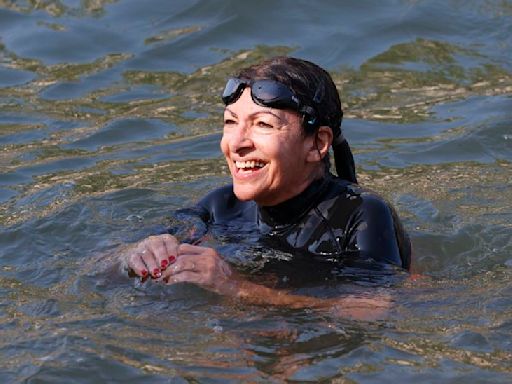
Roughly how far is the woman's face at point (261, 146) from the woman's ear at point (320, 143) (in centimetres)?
5

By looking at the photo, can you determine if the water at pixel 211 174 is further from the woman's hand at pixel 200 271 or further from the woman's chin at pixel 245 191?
the woman's chin at pixel 245 191

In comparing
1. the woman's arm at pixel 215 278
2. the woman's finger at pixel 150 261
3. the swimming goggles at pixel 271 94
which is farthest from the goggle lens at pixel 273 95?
the woman's finger at pixel 150 261

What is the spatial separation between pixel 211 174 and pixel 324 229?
8.30 ft

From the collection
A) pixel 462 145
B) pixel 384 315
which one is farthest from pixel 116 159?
pixel 384 315

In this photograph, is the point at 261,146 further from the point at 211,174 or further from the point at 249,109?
the point at 211,174

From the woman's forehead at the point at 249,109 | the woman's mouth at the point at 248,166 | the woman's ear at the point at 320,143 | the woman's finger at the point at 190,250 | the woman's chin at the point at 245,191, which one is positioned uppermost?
the woman's forehead at the point at 249,109

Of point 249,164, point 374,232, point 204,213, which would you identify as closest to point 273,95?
point 249,164

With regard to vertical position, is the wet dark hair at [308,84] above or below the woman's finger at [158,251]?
above

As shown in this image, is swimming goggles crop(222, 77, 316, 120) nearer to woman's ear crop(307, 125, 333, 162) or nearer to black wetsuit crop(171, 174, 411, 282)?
woman's ear crop(307, 125, 333, 162)

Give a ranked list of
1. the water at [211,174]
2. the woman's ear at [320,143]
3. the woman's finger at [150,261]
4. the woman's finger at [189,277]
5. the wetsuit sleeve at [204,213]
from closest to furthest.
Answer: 1. the water at [211,174]
2. the woman's finger at [189,277]
3. the woman's finger at [150,261]
4. the woman's ear at [320,143]
5. the wetsuit sleeve at [204,213]

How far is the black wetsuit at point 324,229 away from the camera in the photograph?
237 inches

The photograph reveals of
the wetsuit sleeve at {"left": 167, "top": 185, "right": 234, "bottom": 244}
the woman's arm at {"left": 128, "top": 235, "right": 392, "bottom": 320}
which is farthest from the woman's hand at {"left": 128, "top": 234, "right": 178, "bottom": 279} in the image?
the wetsuit sleeve at {"left": 167, "top": 185, "right": 234, "bottom": 244}

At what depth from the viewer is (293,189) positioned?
6.30 meters

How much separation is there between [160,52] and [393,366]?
6.83 meters
